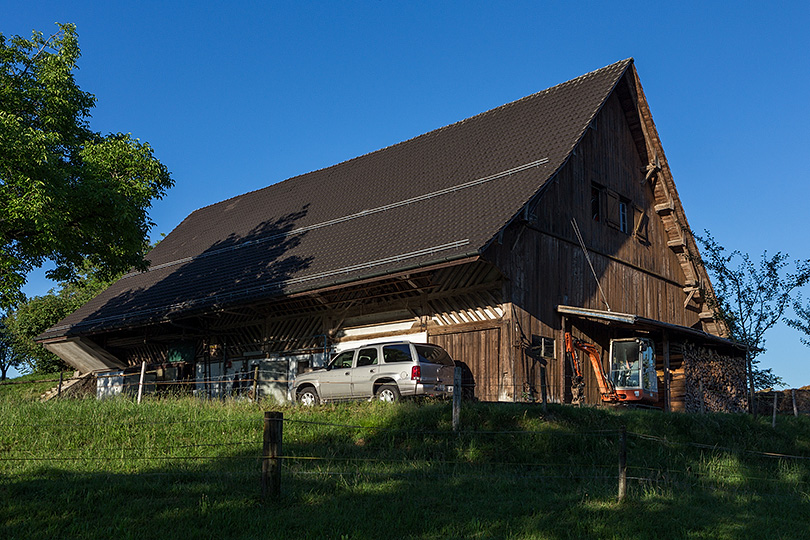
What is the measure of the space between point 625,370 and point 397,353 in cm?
732

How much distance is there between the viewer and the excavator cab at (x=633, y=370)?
20234 millimetres

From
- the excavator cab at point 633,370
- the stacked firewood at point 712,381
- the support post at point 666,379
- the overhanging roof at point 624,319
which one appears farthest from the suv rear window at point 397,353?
the stacked firewood at point 712,381

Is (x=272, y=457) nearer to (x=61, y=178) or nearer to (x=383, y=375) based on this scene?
(x=383, y=375)

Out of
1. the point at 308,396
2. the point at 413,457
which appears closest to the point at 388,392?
the point at 308,396

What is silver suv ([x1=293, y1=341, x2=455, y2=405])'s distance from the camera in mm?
16141

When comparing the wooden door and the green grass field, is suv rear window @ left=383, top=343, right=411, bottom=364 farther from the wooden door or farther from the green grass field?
the wooden door

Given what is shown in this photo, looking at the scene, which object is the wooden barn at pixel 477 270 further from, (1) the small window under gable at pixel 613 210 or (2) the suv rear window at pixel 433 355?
(2) the suv rear window at pixel 433 355

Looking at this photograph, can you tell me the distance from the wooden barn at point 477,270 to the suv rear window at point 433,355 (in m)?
1.72

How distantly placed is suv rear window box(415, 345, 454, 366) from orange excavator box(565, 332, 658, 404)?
4.26 metres

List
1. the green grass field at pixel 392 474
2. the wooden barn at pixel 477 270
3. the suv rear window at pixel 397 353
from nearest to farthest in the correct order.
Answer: the green grass field at pixel 392 474
the suv rear window at pixel 397 353
the wooden barn at pixel 477 270

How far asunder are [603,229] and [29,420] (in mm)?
16008

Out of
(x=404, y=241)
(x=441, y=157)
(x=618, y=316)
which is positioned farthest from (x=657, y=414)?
(x=441, y=157)

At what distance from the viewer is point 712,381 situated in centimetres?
2330

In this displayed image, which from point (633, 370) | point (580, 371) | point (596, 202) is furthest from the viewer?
point (596, 202)
